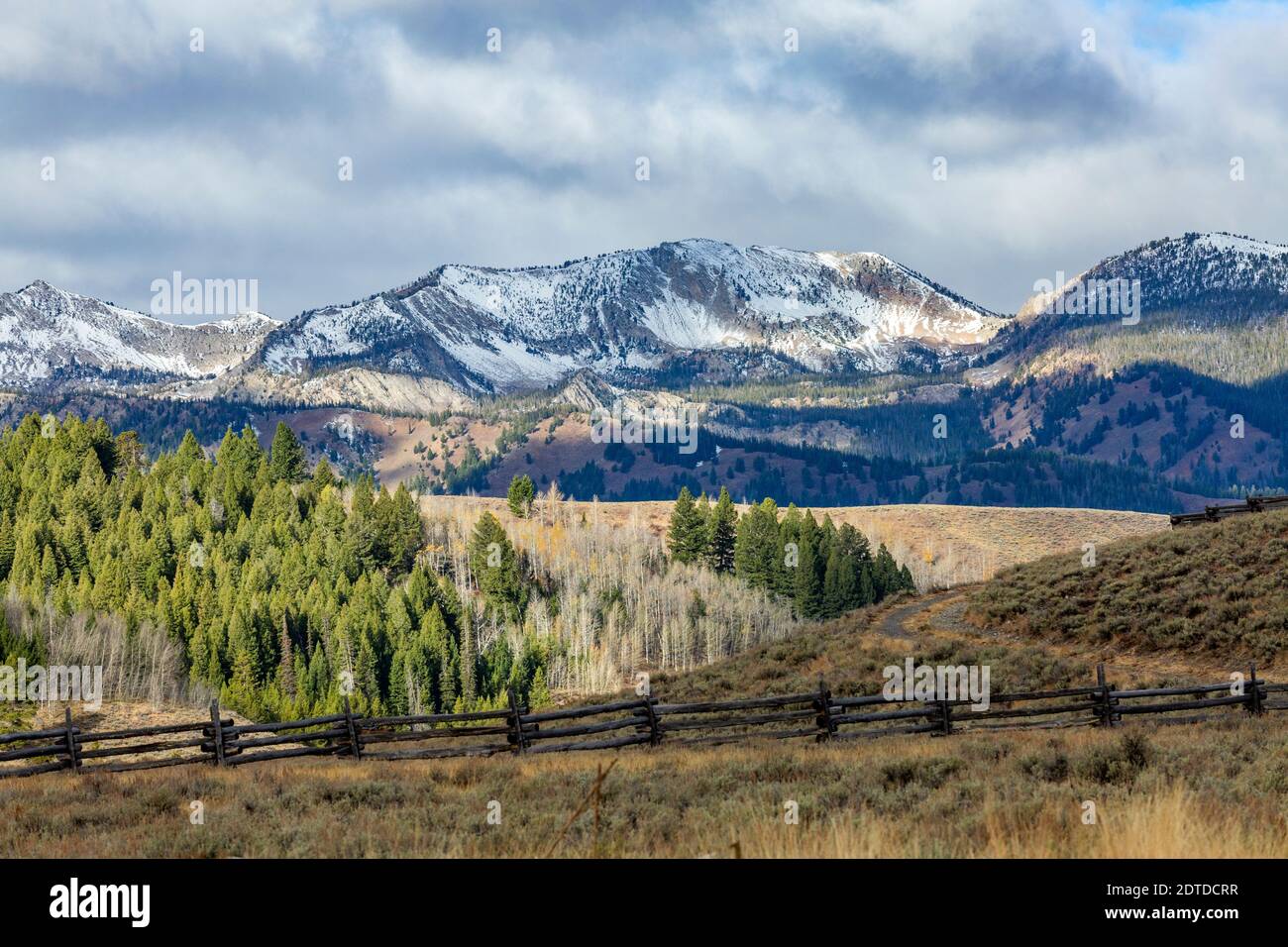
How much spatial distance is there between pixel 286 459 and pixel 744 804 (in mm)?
163667

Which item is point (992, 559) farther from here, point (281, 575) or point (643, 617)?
point (281, 575)

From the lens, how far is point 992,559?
570ft

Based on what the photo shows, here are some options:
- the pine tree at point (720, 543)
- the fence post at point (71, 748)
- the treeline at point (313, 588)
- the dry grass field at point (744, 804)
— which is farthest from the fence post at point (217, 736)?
the pine tree at point (720, 543)

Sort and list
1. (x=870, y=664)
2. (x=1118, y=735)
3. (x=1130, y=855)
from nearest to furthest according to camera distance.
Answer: (x=1130, y=855) < (x=1118, y=735) < (x=870, y=664)

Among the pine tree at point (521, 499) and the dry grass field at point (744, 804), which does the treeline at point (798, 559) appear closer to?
the pine tree at point (521, 499)

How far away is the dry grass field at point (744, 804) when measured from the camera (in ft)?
28.7

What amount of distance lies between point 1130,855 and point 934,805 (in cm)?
495

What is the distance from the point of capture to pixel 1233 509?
60531 millimetres

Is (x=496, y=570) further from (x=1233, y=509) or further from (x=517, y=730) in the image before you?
(x=517, y=730)

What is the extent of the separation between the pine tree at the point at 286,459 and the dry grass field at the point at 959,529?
24.3 meters

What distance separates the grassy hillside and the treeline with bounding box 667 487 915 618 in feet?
235

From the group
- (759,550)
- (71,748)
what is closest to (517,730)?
(71,748)

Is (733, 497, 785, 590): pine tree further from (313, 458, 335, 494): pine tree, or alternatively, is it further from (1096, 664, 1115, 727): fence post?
(1096, 664, 1115, 727): fence post

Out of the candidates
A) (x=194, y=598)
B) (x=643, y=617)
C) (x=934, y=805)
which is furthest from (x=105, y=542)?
(x=934, y=805)
